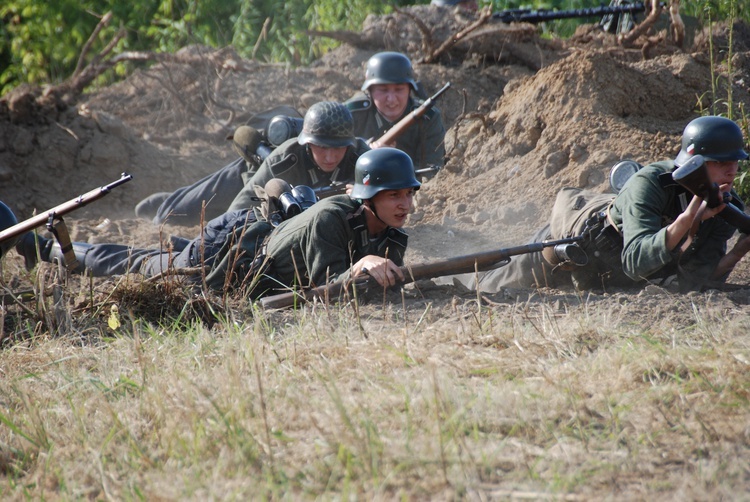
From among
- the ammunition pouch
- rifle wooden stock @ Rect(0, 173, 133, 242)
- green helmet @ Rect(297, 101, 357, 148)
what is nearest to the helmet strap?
the ammunition pouch

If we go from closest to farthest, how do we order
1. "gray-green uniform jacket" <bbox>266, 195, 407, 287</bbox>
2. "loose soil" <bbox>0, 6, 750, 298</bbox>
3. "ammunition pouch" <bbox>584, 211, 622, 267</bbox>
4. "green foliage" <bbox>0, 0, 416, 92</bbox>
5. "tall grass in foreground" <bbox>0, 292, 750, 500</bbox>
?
1. "tall grass in foreground" <bbox>0, 292, 750, 500</bbox>
2. "gray-green uniform jacket" <bbox>266, 195, 407, 287</bbox>
3. "ammunition pouch" <bbox>584, 211, 622, 267</bbox>
4. "loose soil" <bbox>0, 6, 750, 298</bbox>
5. "green foliage" <bbox>0, 0, 416, 92</bbox>

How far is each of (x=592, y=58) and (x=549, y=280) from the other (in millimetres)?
2897

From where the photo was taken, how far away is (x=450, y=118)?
979 cm

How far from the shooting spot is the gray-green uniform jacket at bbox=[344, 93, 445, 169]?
26.4 ft

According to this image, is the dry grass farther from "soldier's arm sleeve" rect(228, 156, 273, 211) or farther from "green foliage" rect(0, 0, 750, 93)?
"green foliage" rect(0, 0, 750, 93)

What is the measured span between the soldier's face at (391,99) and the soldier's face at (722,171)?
4016mm

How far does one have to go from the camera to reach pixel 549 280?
18.2 ft

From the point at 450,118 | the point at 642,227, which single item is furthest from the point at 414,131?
the point at 642,227

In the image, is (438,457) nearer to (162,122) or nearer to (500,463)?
(500,463)

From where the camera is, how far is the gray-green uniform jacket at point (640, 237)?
4578mm

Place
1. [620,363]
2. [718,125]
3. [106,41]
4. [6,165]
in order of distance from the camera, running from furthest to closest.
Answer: [106,41], [6,165], [718,125], [620,363]

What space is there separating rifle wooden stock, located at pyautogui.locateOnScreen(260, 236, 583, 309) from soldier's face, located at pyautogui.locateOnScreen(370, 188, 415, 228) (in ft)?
1.32

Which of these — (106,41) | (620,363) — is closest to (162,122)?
(106,41)

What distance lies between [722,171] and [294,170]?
11.1 feet
